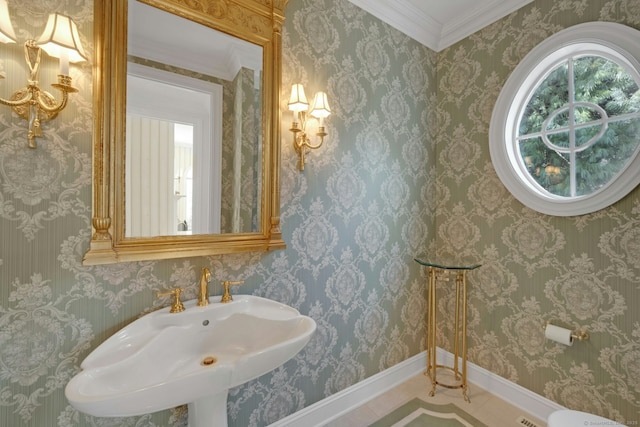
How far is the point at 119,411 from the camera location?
0.69m

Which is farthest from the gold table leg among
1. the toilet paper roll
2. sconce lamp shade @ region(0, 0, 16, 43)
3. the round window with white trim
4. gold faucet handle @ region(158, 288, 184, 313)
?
sconce lamp shade @ region(0, 0, 16, 43)

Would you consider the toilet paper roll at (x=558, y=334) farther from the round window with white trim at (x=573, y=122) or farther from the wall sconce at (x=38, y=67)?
the wall sconce at (x=38, y=67)

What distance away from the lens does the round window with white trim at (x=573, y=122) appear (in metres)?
1.45

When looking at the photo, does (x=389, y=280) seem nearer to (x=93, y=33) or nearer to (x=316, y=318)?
(x=316, y=318)

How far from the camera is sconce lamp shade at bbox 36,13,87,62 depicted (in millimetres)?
892

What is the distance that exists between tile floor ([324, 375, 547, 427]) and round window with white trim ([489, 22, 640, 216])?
1.28 m

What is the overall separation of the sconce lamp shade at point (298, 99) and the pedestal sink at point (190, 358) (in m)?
0.99

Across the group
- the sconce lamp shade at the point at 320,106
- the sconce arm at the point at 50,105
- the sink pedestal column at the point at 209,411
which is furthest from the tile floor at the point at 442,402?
the sconce arm at the point at 50,105

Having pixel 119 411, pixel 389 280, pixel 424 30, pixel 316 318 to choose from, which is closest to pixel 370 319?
pixel 389 280

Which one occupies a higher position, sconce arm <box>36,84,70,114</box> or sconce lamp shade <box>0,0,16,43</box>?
sconce lamp shade <box>0,0,16,43</box>

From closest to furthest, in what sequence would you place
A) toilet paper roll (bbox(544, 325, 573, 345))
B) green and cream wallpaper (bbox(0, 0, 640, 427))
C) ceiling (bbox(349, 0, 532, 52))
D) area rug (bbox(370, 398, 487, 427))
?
green and cream wallpaper (bbox(0, 0, 640, 427))
toilet paper roll (bbox(544, 325, 573, 345))
area rug (bbox(370, 398, 487, 427))
ceiling (bbox(349, 0, 532, 52))

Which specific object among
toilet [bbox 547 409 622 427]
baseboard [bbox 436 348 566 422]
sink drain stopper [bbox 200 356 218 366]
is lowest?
baseboard [bbox 436 348 566 422]

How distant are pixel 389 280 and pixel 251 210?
44.3 inches

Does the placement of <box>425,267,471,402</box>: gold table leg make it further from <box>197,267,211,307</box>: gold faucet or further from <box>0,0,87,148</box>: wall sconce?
<box>0,0,87,148</box>: wall sconce
